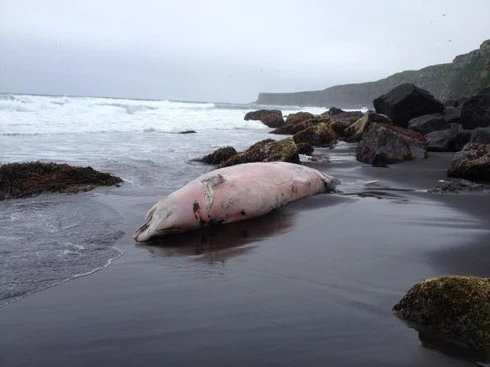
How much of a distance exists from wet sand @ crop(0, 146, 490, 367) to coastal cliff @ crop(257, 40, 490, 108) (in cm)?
3321

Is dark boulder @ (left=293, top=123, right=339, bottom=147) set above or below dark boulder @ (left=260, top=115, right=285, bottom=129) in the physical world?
below

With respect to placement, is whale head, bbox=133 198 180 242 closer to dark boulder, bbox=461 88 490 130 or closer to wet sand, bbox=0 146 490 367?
wet sand, bbox=0 146 490 367

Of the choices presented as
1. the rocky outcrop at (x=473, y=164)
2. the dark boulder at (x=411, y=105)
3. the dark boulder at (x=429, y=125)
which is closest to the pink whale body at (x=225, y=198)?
the rocky outcrop at (x=473, y=164)

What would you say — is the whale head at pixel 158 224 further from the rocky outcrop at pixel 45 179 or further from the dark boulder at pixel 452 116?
the dark boulder at pixel 452 116

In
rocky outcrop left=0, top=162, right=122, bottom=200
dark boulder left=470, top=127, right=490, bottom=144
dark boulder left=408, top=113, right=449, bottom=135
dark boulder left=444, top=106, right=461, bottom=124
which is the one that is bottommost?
rocky outcrop left=0, top=162, right=122, bottom=200

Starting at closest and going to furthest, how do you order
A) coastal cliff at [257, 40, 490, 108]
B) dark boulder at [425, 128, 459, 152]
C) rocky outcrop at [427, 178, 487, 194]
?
rocky outcrop at [427, 178, 487, 194] → dark boulder at [425, 128, 459, 152] → coastal cliff at [257, 40, 490, 108]

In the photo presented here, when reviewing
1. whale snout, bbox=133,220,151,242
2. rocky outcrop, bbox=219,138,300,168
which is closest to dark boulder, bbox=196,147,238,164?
rocky outcrop, bbox=219,138,300,168

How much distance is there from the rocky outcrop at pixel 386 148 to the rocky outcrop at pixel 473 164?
7.07 feet

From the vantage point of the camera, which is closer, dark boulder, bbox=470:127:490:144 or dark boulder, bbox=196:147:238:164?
dark boulder, bbox=470:127:490:144

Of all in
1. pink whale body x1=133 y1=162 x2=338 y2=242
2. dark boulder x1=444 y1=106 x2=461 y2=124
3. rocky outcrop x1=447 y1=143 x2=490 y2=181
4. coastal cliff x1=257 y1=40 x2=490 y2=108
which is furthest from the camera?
coastal cliff x1=257 y1=40 x2=490 y2=108

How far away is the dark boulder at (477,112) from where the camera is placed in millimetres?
15961

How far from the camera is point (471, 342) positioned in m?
2.58

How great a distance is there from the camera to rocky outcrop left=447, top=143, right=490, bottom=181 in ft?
26.5

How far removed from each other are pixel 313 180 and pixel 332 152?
287 inches
